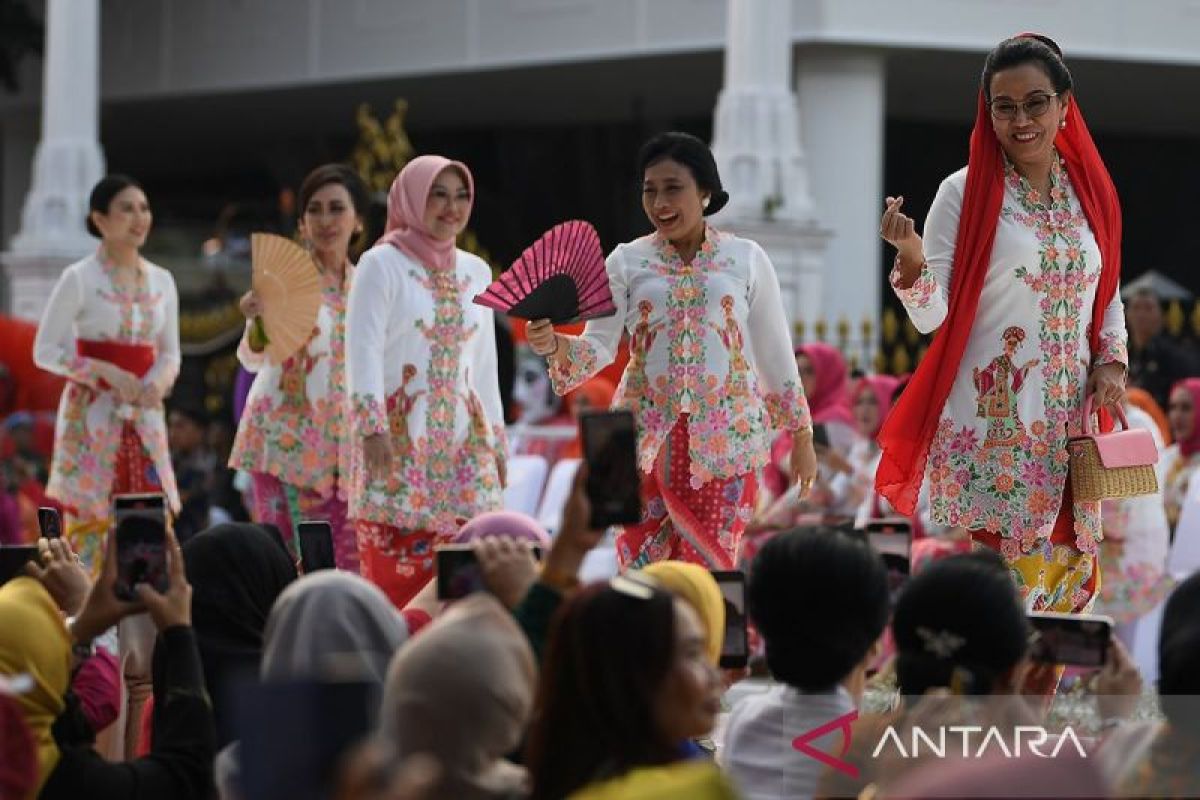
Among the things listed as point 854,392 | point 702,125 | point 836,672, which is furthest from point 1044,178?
point 702,125

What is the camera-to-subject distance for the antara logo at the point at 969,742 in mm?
3861

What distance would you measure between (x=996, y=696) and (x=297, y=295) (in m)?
5.14

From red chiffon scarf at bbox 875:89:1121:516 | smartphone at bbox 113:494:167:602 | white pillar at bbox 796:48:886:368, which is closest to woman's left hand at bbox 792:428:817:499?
red chiffon scarf at bbox 875:89:1121:516

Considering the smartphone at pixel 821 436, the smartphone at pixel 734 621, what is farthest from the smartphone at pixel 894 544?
the smartphone at pixel 821 436

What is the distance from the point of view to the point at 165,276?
406 inches

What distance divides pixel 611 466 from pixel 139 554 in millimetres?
874

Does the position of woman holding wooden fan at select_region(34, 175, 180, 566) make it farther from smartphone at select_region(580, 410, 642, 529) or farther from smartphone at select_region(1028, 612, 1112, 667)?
smartphone at select_region(1028, 612, 1112, 667)

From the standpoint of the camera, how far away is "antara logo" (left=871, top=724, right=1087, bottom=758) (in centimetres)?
386

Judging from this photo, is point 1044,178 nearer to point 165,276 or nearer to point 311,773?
point 311,773

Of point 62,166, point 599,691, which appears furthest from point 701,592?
point 62,166

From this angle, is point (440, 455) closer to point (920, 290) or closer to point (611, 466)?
point (920, 290)

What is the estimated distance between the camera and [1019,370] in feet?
19.9

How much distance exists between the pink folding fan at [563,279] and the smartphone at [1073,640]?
8.67 feet

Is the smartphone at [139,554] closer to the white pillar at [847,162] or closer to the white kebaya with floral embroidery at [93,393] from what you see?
the white kebaya with floral embroidery at [93,393]
